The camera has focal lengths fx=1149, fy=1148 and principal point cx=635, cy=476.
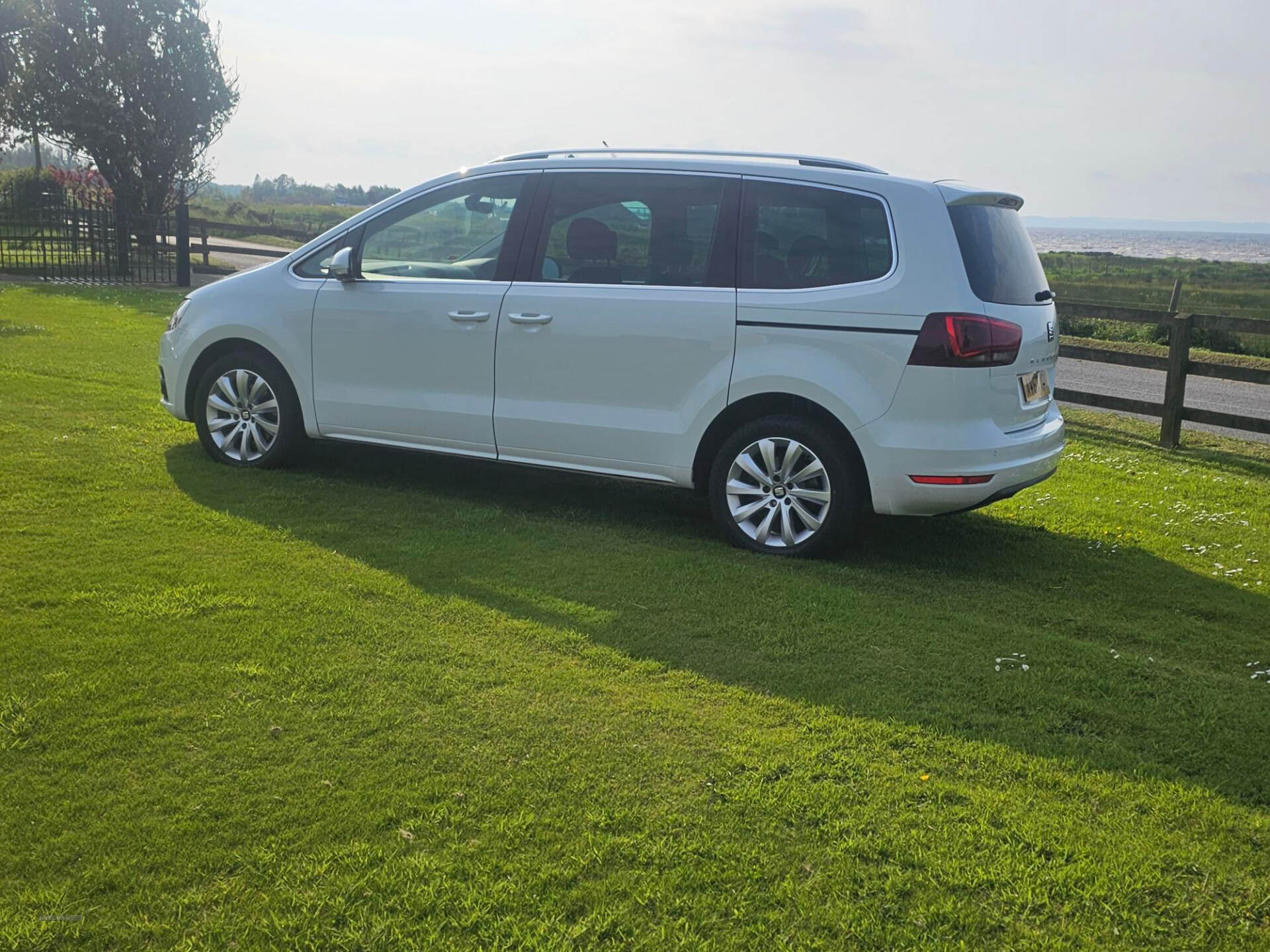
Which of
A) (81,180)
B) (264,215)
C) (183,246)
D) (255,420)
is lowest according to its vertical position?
(255,420)

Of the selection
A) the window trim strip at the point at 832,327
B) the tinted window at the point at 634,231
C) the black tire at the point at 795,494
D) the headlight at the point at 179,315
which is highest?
the tinted window at the point at 634,231

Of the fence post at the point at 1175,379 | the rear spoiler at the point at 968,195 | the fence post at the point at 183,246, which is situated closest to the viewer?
the rear spoiler at the point at 968,195

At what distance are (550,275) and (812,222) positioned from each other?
1.50 m

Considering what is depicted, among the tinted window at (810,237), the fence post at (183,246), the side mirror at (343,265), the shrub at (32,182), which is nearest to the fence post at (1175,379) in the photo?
the tinted window at (810,237)

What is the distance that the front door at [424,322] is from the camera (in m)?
6.61

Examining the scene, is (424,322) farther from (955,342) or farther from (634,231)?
(955,342)

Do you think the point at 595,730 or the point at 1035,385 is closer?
the point at 595,730

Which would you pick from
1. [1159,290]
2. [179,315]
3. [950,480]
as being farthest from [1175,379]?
[1159,290]

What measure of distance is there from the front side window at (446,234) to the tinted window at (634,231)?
12.1 inches

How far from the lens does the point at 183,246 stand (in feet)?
74.3

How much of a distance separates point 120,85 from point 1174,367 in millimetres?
26380

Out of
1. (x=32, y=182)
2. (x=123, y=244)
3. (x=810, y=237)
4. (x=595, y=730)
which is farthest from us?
(x=32, y=182)

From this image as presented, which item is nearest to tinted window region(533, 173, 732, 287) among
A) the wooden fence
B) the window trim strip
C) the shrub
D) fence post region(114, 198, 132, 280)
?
the window trim strip

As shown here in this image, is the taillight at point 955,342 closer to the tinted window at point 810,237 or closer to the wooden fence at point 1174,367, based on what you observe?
the tinted window at point 810,237
